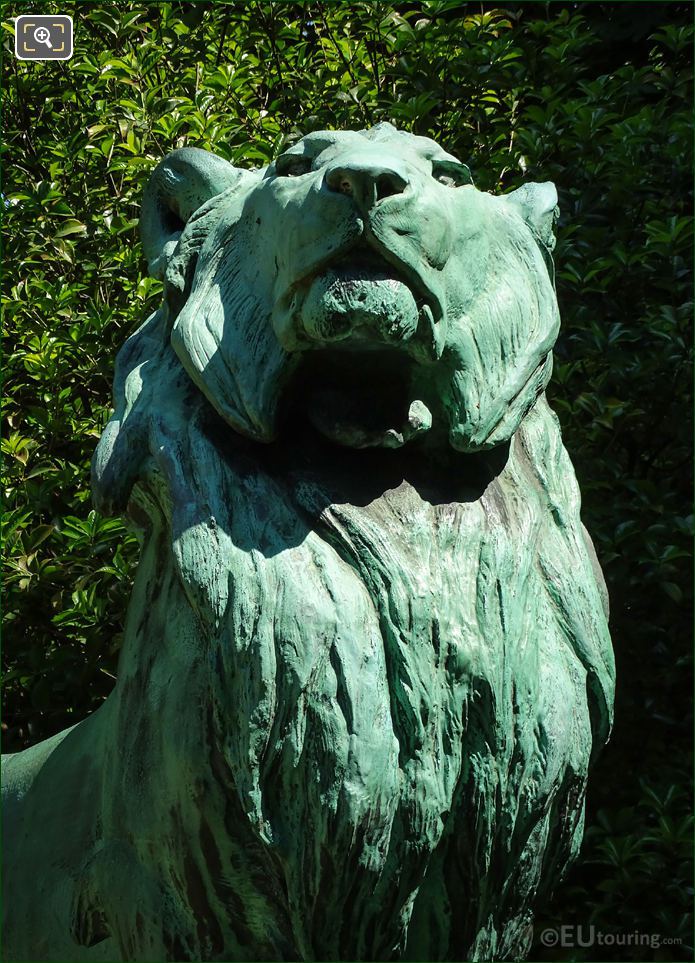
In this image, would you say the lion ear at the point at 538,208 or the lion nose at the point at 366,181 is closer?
the lion nose at the point at 366,181

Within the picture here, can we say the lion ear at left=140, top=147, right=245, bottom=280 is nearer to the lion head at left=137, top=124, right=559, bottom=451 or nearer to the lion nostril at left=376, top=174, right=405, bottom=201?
the lion head at left=137, top=124, right=559, bottom=451

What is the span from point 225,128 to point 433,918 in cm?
242

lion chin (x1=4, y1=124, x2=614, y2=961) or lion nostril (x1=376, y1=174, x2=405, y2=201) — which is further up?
lion nostril (x1=376, y1=174, x2=405, y2=201)

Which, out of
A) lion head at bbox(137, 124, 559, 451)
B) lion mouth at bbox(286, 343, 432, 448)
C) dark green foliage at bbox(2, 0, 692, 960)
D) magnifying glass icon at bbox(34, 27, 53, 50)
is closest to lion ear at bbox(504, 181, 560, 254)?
lion head at bbox(137, 124, 559, 451)

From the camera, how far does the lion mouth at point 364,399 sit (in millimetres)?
1922

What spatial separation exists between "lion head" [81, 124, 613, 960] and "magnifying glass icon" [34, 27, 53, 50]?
6.47 ft

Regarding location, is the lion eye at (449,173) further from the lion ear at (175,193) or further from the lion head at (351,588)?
the lion ear at (175,193)

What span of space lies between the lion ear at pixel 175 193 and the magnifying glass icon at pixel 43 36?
177 cm

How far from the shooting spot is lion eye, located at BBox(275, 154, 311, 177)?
1946 mm

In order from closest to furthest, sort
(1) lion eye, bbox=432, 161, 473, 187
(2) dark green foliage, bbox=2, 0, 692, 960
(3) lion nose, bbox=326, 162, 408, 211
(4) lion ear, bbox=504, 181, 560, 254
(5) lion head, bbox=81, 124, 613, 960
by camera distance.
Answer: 1. (3) lion nose, bbox=326, 162, 408, 211
2. (5) lion head, bbox=81, 124, 613, 960
3. (1) lion eye, bbox=432, 161, 473, 187
4. (4) lion ear, bbox=504, 181, 560, 254
5. (2) dark green foliage, bbox=2, 0, 692, 960

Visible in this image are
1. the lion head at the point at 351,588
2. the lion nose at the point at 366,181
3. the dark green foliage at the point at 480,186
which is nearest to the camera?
the lion nose at the point at 366,181

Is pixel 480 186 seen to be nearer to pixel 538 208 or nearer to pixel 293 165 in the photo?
pixel 538 208

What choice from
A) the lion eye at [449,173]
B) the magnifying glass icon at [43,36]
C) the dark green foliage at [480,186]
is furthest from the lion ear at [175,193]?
the magnifying glass icon at [43,36]

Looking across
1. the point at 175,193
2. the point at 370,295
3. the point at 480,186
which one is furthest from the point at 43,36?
the point at 370,295
